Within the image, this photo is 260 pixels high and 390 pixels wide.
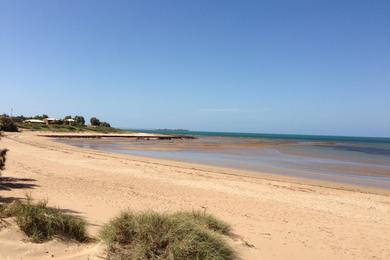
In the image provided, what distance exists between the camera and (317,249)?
6.65m

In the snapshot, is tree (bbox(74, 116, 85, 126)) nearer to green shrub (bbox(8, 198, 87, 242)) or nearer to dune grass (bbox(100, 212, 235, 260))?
green shrub (bbox(8, 198, 87, 242))

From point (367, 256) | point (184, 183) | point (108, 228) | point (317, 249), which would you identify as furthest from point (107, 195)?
point (367, 256)

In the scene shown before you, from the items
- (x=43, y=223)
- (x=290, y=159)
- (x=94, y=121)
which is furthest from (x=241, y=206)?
(x=94, y=121)

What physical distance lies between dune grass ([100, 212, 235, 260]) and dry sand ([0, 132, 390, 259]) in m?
0.31

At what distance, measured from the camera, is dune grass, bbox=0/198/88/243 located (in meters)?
5.20

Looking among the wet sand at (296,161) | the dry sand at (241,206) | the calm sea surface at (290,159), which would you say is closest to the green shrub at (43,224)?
the dry sand at (241,206)

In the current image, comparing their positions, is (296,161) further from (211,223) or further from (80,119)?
(80,119)

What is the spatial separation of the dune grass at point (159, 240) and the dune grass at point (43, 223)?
511mm

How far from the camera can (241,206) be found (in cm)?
1058

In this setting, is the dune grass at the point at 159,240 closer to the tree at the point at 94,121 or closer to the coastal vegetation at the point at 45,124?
the coastal vegetation at the point at 45,124

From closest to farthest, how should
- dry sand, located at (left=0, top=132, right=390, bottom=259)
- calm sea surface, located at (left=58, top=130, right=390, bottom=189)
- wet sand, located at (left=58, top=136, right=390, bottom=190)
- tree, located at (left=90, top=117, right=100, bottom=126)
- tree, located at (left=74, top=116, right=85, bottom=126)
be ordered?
1. dry sand, located at (left=0, top=132, right=390, bottom=259)
2. wet sand, located at (left=58, top=136, right=390, bottom=190)
3. calm sea surface, located at (left=58, top=130, right=390, bottom=189)
4. tree, located at (left=74, top=116, right=85, bottom=126)
5. tree, located at (left=90, top=117, right=100, bottom=126)

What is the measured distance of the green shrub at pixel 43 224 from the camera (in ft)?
17.1

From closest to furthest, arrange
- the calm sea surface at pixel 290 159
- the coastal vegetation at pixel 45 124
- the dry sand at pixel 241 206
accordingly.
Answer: the dry sand at pixel 241 206 → the calm sea surface at pixel 290 159 → the coastal vegetation at pixel 45 124

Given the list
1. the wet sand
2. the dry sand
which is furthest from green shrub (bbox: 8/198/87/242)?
the wet sand
